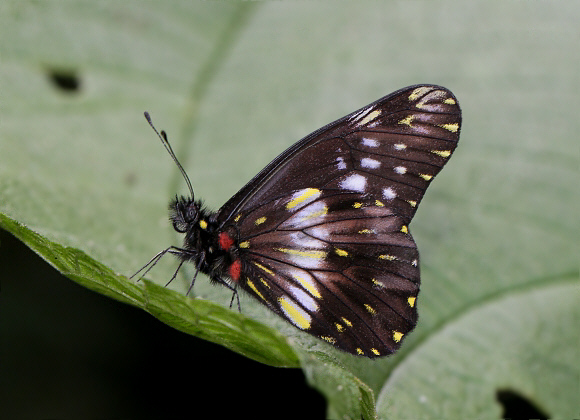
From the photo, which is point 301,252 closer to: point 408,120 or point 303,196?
point 303,196

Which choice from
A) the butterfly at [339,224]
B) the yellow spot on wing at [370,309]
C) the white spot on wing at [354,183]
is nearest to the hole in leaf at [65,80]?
the butterfly at [339,224]

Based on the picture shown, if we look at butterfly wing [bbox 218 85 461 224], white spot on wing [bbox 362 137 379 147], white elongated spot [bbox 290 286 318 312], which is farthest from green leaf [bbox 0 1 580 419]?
white spot on wing [bbox 362 137 379 147]

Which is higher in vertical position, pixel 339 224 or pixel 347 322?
pixel 339 224

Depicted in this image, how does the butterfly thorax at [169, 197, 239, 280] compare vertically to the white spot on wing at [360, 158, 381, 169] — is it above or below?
below

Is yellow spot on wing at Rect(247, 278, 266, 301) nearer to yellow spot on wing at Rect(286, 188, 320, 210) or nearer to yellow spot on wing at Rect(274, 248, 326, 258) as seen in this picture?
yellow spot on wing at Rect(274, 248, 326, 258)

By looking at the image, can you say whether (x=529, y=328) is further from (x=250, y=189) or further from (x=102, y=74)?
(x=102, y=74)

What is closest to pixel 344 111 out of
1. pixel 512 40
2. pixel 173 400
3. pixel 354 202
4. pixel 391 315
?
pixel 354 202

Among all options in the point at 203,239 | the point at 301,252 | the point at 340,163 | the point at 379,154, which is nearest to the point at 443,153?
the point at 379,154
